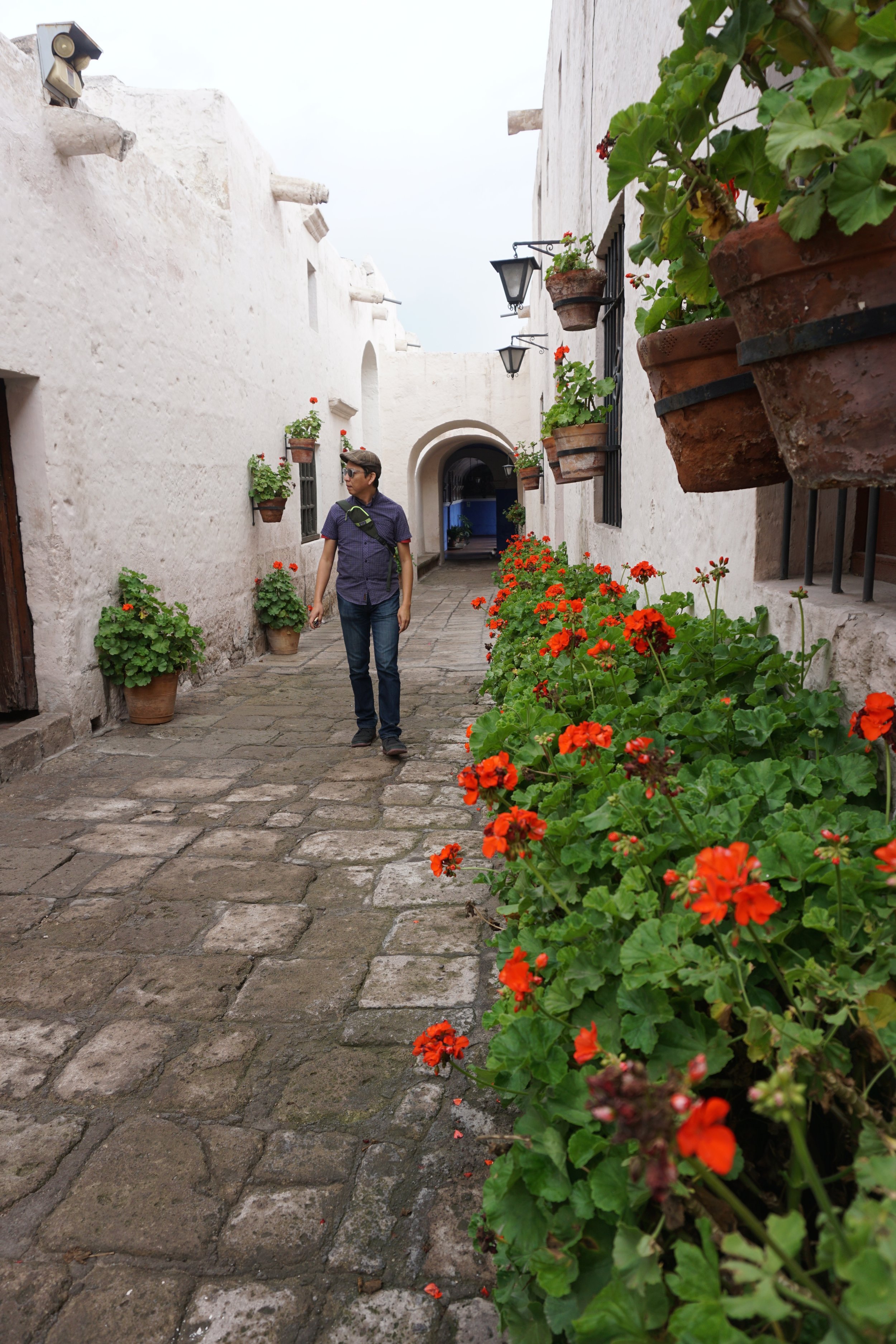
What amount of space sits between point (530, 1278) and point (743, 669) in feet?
4.67

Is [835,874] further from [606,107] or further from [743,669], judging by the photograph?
[606,107]

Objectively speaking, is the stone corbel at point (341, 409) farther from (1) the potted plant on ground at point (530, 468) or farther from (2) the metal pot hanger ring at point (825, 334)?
(2) the metal pot hanger ring at point (825, 334)

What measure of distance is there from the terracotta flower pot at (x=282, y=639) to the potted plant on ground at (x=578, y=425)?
4642 mm

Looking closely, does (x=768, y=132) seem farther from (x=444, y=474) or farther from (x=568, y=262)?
(x=444, y=474)

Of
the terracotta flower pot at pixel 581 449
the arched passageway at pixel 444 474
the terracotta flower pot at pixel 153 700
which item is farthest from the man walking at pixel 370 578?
the arched passageway at pixel 444 474

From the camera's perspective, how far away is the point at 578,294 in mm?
5012

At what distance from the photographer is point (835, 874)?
117 cm

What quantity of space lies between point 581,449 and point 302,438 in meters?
6.02

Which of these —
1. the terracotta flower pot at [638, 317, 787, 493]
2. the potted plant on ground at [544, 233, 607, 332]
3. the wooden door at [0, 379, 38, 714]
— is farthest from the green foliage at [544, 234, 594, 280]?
the terracotta flower pot at [638, 317, 787, 493]

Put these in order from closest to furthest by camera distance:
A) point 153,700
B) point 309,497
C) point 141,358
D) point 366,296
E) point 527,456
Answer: point 153,700
point 141,358
point 309,497
point 527,456
point 366,296

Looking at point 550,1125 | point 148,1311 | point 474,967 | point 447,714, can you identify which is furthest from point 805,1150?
point 447,714

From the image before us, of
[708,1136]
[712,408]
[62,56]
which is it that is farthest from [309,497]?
[708,1136]

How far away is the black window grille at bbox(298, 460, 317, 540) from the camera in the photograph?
1168 centimetres

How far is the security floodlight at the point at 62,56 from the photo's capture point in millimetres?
5043
